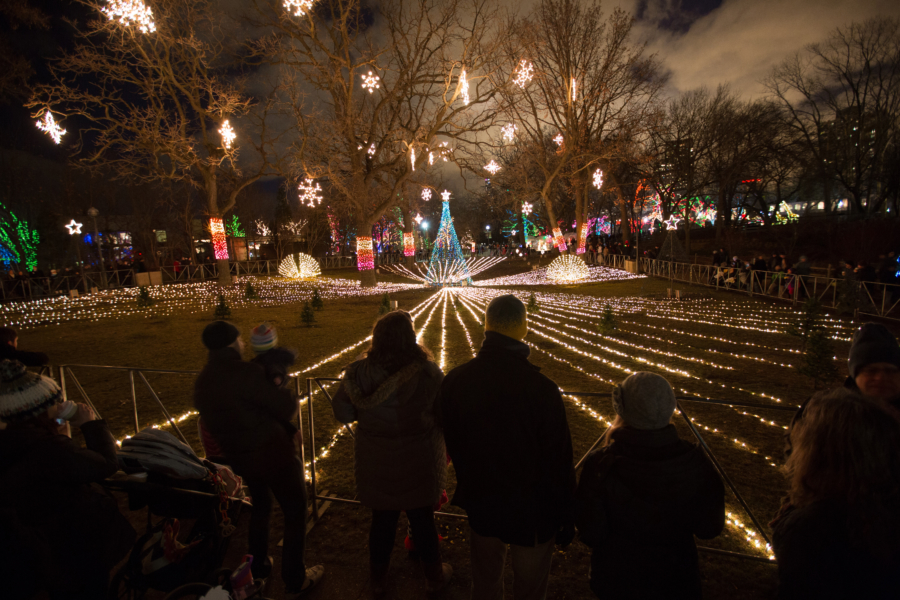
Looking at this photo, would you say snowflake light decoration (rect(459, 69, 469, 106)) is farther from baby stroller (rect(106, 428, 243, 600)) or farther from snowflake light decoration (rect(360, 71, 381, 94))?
baby stroller (rect(106, 428, 243, 600))

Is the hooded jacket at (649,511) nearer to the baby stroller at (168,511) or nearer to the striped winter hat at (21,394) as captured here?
the baby stroller at (168,511)

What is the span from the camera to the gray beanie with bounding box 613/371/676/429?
1.71 metres

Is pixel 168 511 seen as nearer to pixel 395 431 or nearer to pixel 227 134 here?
pixel 395 431

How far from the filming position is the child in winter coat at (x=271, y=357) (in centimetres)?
257

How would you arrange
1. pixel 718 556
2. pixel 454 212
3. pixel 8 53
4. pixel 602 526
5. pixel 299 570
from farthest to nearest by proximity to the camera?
pixel 454 212 → pixel 8 53 → pixel 718 556 → pixel 299 570 → pixel 602 526

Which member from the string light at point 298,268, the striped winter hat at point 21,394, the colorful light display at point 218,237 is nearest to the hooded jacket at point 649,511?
the striped winter hat at point 21,394

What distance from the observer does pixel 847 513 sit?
1.36m

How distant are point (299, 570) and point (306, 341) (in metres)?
7.73

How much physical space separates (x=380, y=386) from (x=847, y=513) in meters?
1.89

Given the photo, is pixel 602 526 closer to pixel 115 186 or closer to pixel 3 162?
pixel 3 162

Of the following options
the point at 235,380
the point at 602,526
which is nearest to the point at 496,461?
the point at 602,526

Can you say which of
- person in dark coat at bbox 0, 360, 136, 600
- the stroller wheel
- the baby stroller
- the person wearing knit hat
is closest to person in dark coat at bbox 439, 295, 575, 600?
the stroller wheel

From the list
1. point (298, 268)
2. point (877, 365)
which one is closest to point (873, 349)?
point (877, 365)

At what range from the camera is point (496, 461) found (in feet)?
6.34
